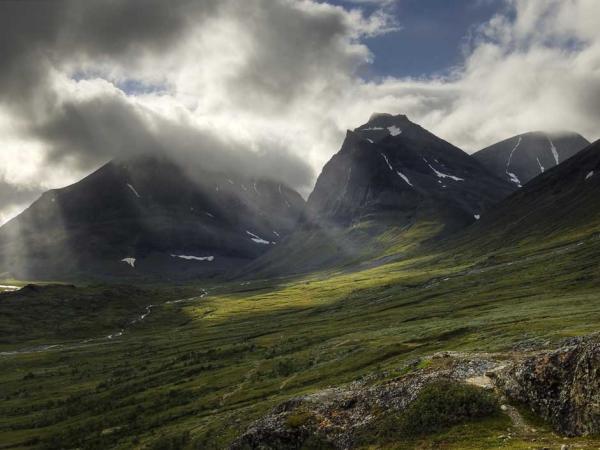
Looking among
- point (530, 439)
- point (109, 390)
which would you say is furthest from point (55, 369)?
point (530, 439)

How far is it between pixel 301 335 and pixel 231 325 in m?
59.2

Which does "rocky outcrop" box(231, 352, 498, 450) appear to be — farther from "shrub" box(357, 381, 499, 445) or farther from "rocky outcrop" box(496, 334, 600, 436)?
"rocky outcrop" box(496, 334, 600, 436)

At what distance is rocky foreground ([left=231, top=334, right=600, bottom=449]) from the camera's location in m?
30.8

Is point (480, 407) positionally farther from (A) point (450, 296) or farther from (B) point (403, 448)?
(A) point (450, 296)

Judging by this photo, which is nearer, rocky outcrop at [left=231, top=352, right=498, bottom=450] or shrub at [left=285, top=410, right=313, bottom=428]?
rocky outcrop at [left=231, top=352, right=498, bottom=450]

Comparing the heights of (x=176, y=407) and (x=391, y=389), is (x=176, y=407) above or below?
below

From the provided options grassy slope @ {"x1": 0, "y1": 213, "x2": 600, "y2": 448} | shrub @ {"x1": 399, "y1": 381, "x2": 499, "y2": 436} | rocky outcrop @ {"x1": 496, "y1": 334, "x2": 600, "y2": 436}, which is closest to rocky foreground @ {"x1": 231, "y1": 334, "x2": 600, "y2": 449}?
rocky outcrop @ {"x1": 496, "y1": 334, "x2": 600, "y2": 436}

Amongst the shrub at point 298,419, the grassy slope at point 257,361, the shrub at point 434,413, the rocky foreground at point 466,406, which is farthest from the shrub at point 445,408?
the shrub at point 298,419

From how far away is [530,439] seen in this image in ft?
99.7

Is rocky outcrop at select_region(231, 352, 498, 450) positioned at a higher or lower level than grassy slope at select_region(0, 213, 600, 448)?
higher

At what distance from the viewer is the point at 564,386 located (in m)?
32.2

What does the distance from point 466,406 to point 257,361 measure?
271 ft

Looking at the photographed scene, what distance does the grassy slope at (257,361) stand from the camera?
7481cm

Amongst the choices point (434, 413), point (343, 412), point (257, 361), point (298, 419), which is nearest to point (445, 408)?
point (434, 413)
